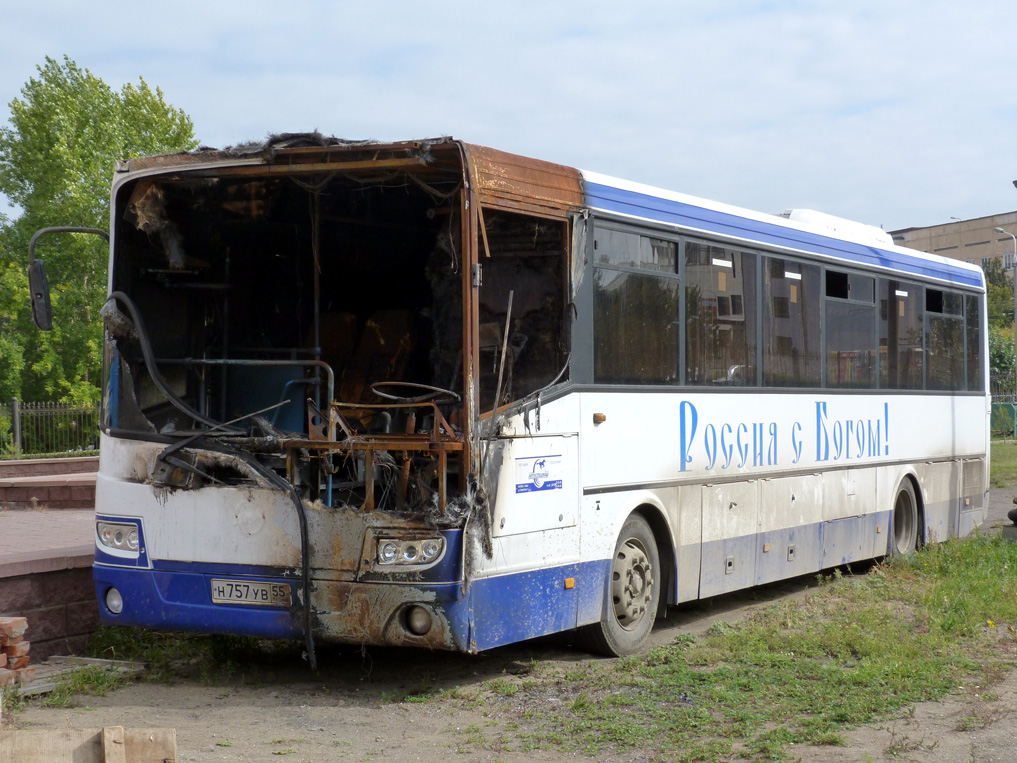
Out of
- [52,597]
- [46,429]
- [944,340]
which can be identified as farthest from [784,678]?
[46,429]

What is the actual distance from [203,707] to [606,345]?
10.7 feet

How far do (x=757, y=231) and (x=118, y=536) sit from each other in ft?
18.0

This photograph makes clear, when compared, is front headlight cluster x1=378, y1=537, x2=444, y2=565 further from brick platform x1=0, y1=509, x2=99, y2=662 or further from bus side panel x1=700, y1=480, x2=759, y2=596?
bus side panel x1=700, y1=480, x2=759, y2=596

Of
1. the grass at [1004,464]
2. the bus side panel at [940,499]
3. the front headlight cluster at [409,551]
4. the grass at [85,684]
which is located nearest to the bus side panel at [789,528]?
the bus side panel at [940,499]

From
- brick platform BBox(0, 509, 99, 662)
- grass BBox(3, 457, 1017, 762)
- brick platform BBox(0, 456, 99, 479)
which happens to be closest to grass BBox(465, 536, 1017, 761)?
grass BBox(3, 457, 1017, 762)

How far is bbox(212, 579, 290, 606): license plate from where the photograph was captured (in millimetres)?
6781

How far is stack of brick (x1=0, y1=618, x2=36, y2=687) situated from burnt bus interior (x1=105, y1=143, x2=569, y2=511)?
115cm

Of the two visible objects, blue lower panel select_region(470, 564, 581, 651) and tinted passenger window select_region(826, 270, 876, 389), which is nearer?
blue lower panel select_region(470, 564, 581, 651)

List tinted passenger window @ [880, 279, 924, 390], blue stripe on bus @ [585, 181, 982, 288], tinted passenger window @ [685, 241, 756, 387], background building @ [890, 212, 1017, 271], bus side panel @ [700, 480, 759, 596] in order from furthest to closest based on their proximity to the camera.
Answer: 1. background building @ [890, 212, 1017, 271]
2. tinted passenger window @ [880, 279, 924, 390]
3. bus side panel @ [700, 480, 759, 596]
4. tinted passenger window @ [685, 241, 756, 387]
5. blue stripe on bus @ [585, 181, 982, 288]

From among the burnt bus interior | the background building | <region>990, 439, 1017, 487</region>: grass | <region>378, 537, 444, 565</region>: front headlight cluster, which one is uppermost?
the background building

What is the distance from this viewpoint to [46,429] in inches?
1085

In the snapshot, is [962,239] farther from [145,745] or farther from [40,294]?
[145,745]

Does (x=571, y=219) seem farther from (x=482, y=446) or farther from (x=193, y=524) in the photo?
(x=193, y=524)

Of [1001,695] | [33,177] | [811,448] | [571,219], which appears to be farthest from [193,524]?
[33,177]
